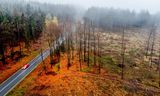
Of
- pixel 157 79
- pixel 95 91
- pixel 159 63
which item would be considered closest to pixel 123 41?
pixel 159 63

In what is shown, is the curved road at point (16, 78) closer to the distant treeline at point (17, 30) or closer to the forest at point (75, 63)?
the forest at point (75, 63)

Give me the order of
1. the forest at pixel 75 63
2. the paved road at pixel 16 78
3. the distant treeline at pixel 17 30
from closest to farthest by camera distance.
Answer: the paved road at pixel 16 78
the forest at pixel 75 63
the distant treeline at pixel 17 30

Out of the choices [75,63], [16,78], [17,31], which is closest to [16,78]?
[16,78]

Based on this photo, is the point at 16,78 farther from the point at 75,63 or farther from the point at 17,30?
the point at 17,30

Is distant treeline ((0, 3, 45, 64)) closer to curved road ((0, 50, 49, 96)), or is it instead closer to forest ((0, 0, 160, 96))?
forest ((0, 0, 160, 96))

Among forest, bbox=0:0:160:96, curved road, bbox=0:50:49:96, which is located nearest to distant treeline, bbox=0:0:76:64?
forest, bbox=0:0:160:96

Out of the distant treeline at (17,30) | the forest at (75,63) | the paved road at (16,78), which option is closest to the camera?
the paved road at (16,78)

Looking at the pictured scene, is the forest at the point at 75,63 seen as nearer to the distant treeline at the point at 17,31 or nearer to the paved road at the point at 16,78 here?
the distant treeline at the point at 17,31

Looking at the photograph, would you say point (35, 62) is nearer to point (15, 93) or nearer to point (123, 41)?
point (15, 93)

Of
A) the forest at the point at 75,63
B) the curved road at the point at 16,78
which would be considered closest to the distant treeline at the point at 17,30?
the forest at the point at 75,63

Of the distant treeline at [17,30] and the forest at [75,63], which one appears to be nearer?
the forest at [75,63]

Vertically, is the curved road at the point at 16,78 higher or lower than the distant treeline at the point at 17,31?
lower
